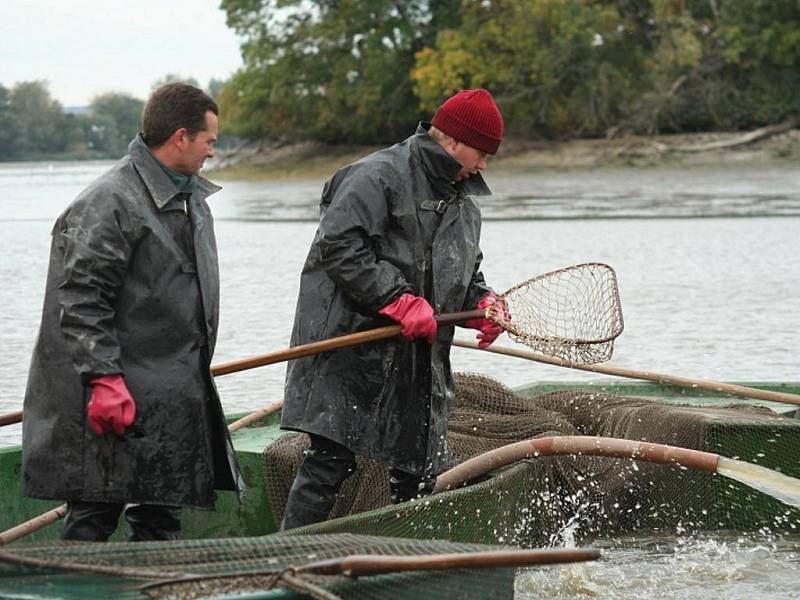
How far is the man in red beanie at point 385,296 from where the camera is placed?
207 inches

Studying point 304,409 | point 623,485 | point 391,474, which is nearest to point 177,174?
point 304,409

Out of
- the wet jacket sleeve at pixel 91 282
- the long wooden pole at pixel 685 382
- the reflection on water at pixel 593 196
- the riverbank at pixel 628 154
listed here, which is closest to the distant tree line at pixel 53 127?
the riverbank at pixel 628 154

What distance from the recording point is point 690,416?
21.6 ft

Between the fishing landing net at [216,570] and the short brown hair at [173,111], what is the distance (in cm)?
Answer: 127

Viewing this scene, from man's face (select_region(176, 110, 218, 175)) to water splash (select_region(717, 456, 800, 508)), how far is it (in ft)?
6.65

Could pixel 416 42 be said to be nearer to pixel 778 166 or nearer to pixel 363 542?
pixel 778 166

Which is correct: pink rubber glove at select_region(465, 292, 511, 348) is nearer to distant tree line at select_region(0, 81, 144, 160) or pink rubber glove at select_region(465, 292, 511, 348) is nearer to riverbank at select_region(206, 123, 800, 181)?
riverbank at select_region(206, 123, 800, 181)

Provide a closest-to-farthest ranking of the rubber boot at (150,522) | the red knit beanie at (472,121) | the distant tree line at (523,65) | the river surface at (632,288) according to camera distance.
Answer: the rubber boot at (150,522) → the red knit beanie at (472,121) → the river surface at (632,288) → the distant tree line at (523,65)

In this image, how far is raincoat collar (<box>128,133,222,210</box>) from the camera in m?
4.69

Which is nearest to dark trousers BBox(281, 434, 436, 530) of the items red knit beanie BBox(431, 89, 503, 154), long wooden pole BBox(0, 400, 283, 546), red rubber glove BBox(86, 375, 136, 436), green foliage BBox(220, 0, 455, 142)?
long wooden pole BBox(0, 400, 283, 546)

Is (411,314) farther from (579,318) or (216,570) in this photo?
(216,570)

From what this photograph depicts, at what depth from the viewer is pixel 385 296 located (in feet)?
17.1

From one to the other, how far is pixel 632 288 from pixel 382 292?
11.2 m

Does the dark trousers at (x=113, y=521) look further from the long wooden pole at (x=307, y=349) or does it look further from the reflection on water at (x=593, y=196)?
the reflection on water at (x=593, y=196)
